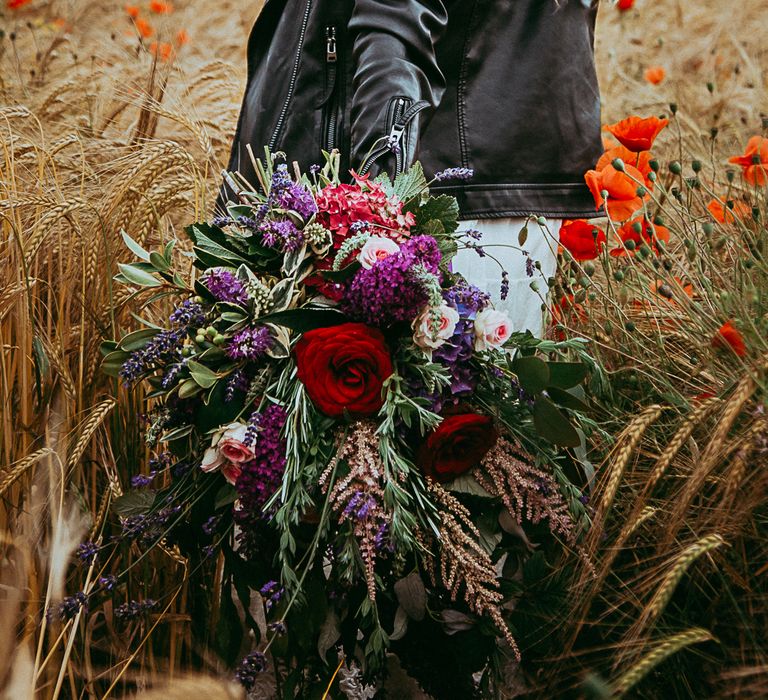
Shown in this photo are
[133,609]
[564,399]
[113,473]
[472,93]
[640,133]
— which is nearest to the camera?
[564,399]

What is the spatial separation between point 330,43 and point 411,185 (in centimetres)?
46

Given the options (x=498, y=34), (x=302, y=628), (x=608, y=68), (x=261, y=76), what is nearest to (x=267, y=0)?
(x=261, y=76)

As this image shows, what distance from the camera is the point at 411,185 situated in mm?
1267

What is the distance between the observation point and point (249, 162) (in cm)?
174

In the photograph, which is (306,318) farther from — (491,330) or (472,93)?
(472,93)

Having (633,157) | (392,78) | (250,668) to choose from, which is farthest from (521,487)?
(633,157)

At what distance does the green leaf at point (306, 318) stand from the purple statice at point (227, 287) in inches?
2.2

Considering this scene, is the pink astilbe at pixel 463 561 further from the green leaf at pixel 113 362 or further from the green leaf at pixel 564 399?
the green leaf at pixel 113 362

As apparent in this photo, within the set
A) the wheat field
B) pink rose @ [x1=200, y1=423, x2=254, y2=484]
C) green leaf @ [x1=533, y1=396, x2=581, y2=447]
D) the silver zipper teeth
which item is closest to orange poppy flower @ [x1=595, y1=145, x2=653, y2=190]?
the wheat field

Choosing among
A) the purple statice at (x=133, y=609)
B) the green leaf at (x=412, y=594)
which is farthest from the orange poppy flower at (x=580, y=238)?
the purple statice at (x=133, y=609)

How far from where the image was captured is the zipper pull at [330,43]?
5.09 feet

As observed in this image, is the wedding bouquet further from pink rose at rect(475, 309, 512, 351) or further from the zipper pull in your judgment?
the zipper pull

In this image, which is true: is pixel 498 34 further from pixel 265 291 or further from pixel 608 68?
pixel 608 68

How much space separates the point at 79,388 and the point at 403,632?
75 cm
